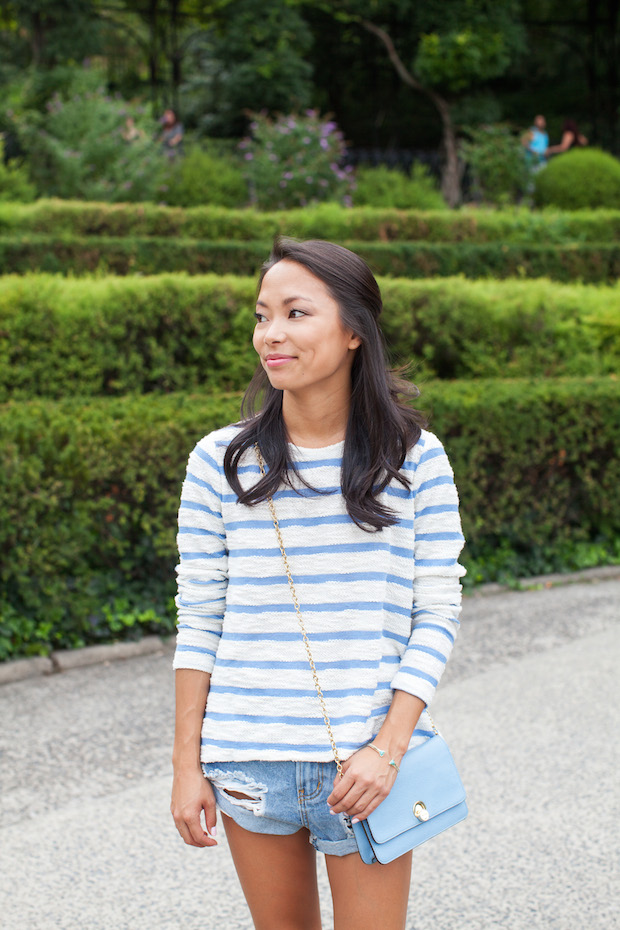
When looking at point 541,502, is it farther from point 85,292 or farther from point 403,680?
point 403,680

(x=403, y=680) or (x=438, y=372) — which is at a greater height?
(x=403, y=680)

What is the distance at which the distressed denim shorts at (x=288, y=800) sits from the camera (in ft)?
5.24

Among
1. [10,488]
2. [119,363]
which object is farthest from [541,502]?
[10,488]

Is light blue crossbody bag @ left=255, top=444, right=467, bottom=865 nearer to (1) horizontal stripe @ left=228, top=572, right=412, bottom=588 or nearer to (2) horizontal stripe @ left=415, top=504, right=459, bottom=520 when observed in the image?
(1) horizontal stripe @ left=228, top=572, right=412, bottom=588

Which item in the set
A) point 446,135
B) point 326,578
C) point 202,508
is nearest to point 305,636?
point 326,578

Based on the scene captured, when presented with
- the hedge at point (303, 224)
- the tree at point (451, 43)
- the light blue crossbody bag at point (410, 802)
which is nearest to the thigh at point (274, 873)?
the light blue crossbody bag at point (410, 802)

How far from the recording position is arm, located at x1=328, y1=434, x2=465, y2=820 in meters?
1.55

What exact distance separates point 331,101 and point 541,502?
724 inches

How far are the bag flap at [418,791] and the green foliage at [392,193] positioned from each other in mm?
13203

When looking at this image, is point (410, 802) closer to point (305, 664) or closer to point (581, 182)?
point (305, 664)

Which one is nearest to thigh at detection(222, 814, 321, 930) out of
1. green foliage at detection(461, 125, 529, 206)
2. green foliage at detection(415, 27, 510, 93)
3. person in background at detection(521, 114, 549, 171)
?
green foliage at detection(461, 125, 529, 206)

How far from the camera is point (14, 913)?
2.70 metres

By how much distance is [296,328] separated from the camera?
165 cm

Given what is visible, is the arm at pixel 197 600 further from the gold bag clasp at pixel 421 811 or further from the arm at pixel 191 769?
the gold bag clasp at pixel 421 811
